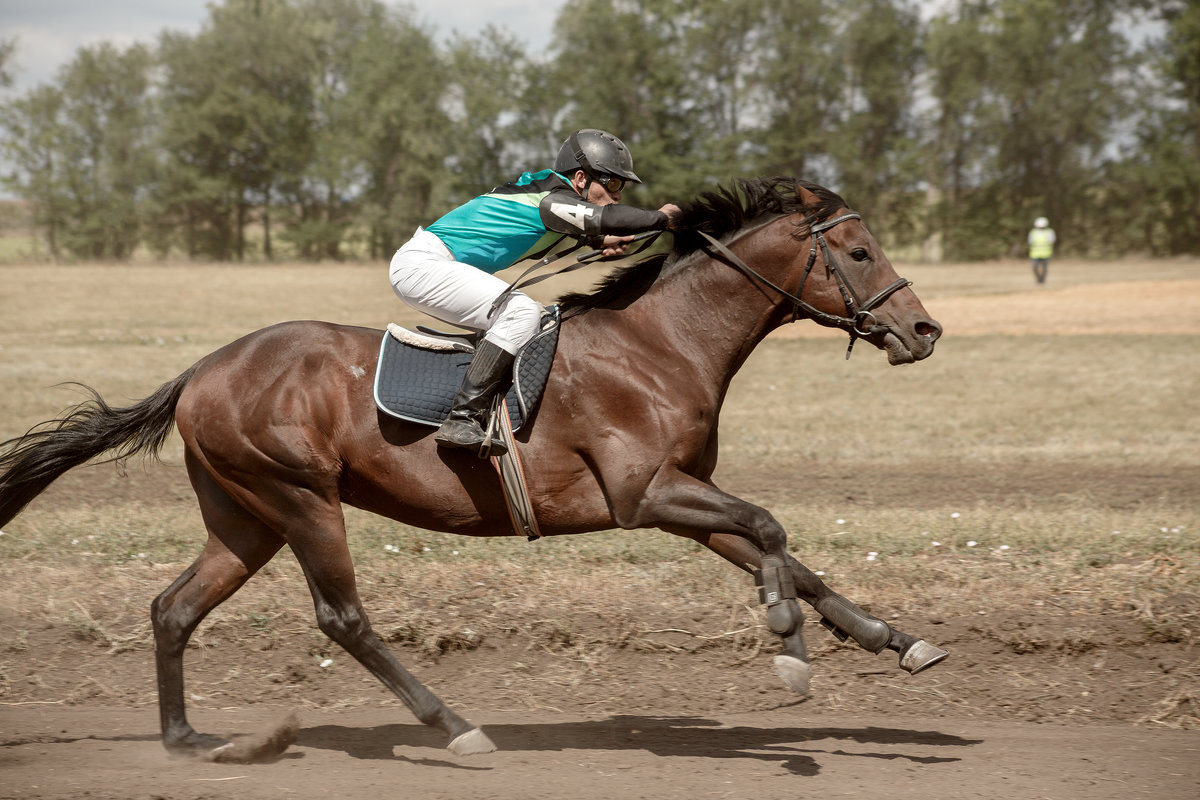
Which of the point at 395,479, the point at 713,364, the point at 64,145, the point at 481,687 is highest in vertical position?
the point at 64,145

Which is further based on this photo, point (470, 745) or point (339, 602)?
point (339, 602)

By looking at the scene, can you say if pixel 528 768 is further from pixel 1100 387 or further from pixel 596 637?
pixel 1100 387

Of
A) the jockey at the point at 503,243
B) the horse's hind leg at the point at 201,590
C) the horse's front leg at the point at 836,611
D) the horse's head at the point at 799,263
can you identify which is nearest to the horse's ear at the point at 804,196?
the horse's head at the point at 799,263

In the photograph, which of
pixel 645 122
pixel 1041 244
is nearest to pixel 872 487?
pixel 1041 244

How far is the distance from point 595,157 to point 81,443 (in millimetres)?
2952

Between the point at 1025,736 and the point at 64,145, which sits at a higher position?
the point at 64,145

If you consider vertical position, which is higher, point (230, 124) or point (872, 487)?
point (230, 124)

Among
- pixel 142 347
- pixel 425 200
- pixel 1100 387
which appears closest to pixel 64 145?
pixel 425 200

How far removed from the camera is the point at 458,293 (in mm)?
5250

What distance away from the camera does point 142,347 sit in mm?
20797

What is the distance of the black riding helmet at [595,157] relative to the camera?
5293 mm

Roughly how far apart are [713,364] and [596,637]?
210 cm

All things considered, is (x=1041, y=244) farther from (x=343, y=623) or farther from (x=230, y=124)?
(x=230, y=124)

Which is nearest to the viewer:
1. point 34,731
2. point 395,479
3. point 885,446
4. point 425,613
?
point 395,479
